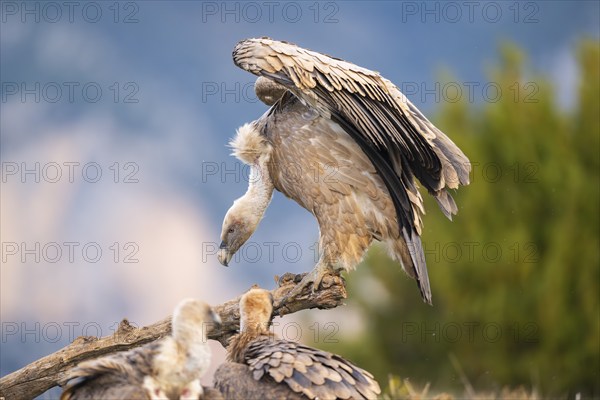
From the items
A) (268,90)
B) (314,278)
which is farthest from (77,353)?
(268,90)

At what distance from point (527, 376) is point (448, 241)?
10.0ft

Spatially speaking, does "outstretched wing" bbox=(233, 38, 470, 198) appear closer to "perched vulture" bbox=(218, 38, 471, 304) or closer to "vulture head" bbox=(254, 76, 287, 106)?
"perched vulture" bbox=(218, 38, 471, 304)

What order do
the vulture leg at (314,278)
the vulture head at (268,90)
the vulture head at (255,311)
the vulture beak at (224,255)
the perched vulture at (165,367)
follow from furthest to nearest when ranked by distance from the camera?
the vulture head at (268,90), the vulture beak at (224,255), the vulture leg at (314,278), the vulture head at (255,311), the perched vulture at (165,367)

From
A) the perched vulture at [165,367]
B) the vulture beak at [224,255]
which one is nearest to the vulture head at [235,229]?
the vulture beak at [224,255]

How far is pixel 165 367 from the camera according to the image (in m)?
4.68

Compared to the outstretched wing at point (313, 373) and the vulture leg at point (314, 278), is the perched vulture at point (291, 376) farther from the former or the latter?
the vulture leg at point (314, 278)

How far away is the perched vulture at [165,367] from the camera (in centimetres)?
469

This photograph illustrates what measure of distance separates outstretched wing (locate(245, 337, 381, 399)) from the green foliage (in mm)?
11830

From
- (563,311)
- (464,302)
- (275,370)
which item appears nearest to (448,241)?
(464,302)

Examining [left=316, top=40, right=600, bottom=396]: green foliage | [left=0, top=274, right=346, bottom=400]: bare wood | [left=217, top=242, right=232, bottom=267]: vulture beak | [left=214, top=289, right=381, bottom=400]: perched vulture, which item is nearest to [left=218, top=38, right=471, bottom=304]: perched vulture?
[left=217, top=242, right=232, bottom=267]: vulture beak

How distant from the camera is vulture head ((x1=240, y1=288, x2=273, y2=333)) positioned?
5.98 metres

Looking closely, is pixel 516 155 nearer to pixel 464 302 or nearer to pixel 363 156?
pixel 464 302

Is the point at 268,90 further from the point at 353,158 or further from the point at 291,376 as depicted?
the point at 291,376

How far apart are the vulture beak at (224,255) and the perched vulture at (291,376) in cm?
186
